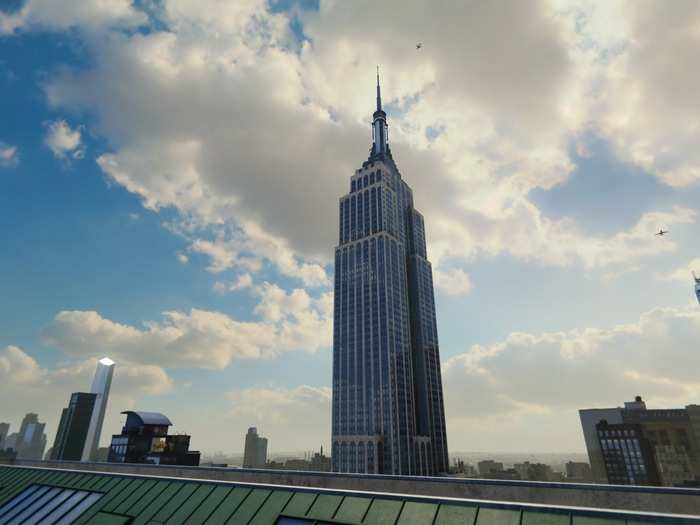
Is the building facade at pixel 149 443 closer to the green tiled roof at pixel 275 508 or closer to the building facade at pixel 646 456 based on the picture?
the green tiled roof at pixel 275 508

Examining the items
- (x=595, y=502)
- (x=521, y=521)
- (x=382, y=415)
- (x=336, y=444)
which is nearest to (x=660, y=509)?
(x=595, y=502)

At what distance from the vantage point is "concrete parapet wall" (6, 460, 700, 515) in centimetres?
1823

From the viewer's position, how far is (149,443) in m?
131

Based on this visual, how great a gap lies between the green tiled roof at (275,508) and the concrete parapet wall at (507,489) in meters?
8.34

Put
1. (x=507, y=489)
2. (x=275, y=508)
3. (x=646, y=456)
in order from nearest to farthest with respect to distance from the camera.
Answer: (x=275, y=508), (x=507, y=489), (x=646, y=456)

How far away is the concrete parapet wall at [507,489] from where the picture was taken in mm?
18234

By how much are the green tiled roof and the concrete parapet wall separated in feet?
27.4

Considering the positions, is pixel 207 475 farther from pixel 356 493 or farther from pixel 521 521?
pixel 521 521

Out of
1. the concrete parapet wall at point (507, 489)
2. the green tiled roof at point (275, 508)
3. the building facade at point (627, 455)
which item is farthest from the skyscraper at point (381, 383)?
Answer: the green tiled roof at point (275, 508)

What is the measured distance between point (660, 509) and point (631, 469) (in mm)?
224570

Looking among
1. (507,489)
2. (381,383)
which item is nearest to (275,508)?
(507,489)

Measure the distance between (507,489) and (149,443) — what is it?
142m

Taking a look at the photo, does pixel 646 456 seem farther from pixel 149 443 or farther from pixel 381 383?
pixel 149 443

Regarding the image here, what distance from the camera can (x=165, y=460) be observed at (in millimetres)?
130750
